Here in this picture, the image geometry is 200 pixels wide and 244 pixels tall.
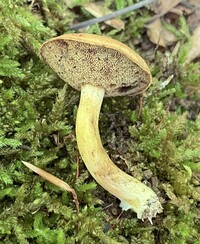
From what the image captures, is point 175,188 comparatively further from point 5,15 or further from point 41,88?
point 5,15

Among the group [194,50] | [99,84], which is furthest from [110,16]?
[99,84]

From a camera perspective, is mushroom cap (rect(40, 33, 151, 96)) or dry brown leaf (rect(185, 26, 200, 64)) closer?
mushroom cap (rect(40, 33, 151, 96))

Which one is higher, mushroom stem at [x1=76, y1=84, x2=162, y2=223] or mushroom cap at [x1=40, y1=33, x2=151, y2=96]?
mushroom cap at [x1=40, y1=33, x2=151, y2=96]

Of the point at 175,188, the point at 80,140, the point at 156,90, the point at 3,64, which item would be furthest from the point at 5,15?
the point at 175,188

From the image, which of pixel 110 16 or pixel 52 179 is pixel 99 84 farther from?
pixel 110 16

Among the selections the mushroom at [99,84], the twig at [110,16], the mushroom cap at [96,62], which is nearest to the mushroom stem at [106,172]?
the mushroom at [99,84]

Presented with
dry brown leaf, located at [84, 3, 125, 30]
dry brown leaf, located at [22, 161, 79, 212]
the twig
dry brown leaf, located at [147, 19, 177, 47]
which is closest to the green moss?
dry brown leaf, located at [22, 161, 79, 212]

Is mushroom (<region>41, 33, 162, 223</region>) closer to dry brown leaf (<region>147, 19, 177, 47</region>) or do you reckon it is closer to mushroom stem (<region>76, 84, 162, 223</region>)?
mushroom stem (<region>76, 84, 162, 223</region>)
